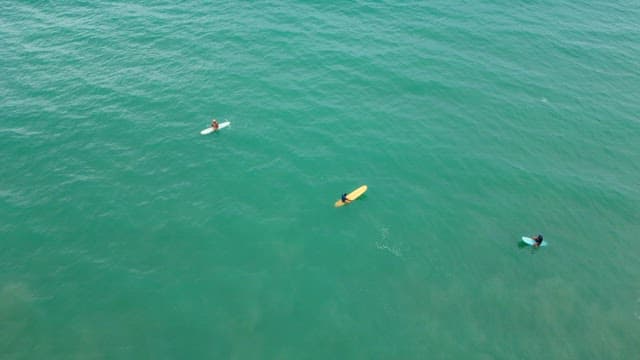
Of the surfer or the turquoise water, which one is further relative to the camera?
the surfer

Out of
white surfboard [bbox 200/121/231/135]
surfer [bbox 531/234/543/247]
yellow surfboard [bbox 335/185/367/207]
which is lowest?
surfer [bbox 531/234/543/247]

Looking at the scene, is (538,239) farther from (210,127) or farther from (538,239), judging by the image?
(210,127)

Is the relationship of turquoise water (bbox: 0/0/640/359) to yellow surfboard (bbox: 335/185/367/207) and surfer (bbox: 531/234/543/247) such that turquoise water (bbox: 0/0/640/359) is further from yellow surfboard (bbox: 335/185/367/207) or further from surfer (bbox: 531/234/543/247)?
surfer (bbox: 531/234/543/247)

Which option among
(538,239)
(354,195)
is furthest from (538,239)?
(354,195)

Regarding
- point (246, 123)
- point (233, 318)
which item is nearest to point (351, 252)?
point (233, 318)

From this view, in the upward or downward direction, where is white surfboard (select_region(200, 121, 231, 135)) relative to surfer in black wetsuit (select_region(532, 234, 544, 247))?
upward

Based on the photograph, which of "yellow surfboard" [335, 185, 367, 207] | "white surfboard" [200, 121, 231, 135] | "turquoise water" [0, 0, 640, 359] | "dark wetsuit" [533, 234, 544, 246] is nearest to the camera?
"turquoise water" [0, 0, 640, 359]

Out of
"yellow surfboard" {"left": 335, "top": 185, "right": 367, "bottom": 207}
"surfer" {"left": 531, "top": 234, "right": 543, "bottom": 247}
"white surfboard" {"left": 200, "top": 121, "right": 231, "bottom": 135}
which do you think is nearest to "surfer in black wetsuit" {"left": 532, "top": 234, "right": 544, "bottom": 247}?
"surfer" {"left": 531, "top": 234, "right": 543, "bottom": 247}

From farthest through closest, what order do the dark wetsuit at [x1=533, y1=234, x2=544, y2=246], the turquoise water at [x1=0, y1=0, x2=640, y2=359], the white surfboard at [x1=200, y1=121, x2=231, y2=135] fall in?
the white surfboard at [x1=200, y1=121, x2=231, y2=135]
the dark wetsuit at [x1=533, y1=234, x2=544, y2=246]
the turquoise water at [x1=0, y1=0, x2=640, y2=359]

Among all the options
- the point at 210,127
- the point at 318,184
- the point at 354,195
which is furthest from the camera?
the point at 210,127
